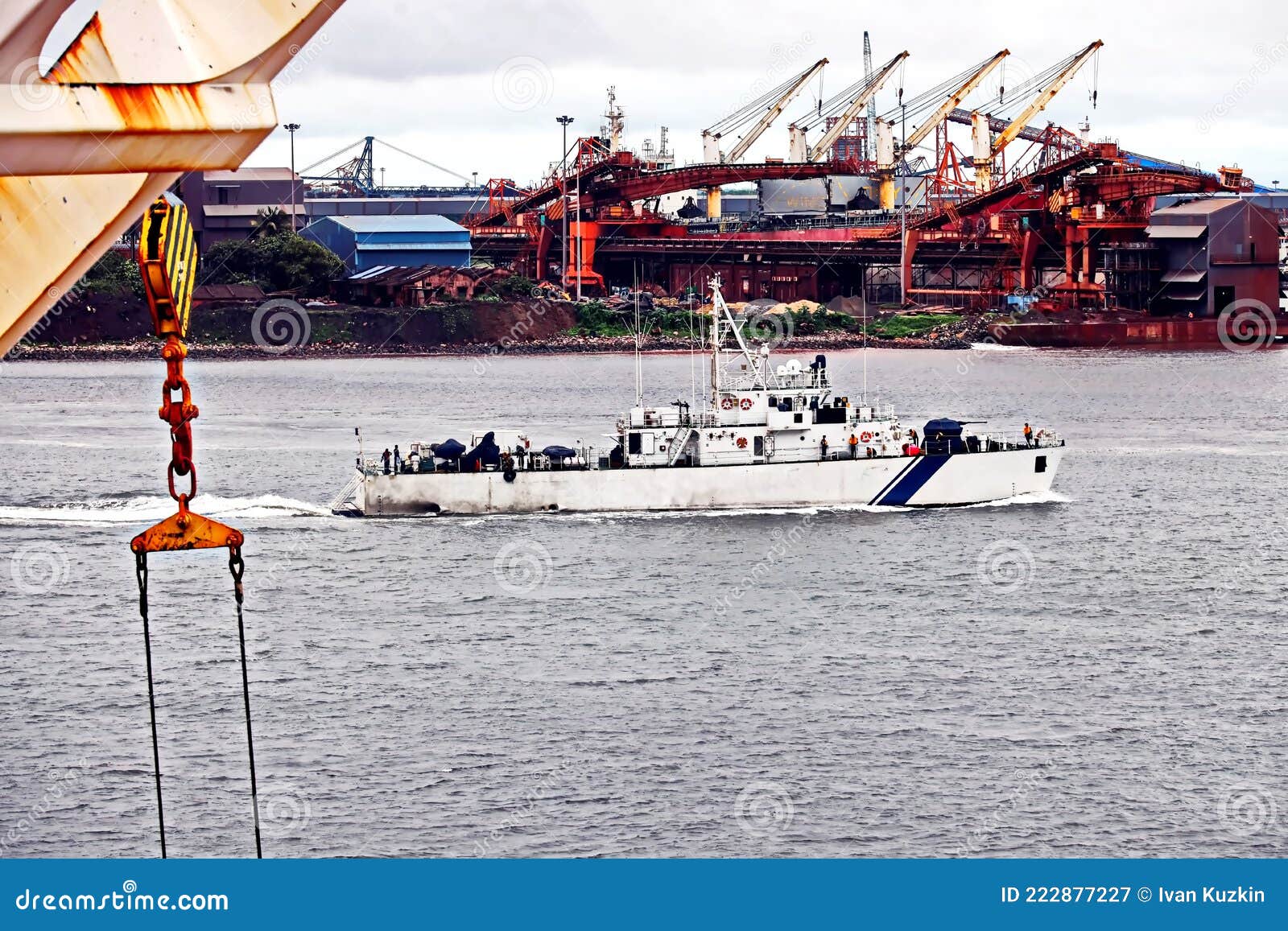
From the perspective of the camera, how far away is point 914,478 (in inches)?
2292

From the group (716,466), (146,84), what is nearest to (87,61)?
(146,84)

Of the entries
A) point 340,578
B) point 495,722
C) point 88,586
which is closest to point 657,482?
point 340,578

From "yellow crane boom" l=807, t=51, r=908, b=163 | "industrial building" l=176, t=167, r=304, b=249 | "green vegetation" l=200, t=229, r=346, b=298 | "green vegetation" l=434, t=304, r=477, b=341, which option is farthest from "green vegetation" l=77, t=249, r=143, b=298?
"yellow crane boom" l=807, t=51, r=908, b=163

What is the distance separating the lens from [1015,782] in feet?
93.0

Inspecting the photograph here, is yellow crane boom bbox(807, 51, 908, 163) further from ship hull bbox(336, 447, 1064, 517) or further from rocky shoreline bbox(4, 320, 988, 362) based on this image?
ship hull bbox(336, 447, 1064, 517)

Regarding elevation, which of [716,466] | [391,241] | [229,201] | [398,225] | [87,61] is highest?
[229,201]

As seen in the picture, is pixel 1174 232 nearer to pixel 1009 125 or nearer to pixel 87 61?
pixel 1009 125

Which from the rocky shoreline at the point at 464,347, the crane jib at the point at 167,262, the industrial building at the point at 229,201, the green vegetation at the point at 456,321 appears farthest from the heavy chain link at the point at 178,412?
the industrial building at the point at 229,201

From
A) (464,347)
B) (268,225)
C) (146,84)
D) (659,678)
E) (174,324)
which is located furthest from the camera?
(268,225)

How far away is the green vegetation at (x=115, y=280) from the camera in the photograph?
154m

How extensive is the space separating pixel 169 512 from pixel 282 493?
7800mm

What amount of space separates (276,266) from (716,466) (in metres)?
111

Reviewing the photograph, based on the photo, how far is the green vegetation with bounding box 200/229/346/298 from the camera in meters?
160

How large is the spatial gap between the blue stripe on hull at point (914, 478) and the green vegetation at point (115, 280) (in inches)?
4294
